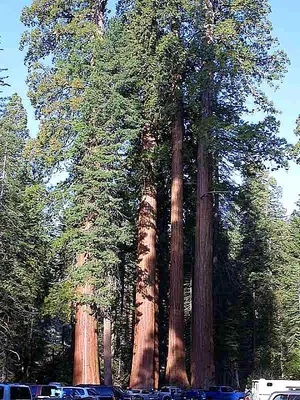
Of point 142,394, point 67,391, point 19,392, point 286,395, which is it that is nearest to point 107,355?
point 142,394

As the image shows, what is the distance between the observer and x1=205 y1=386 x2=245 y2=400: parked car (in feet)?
84.4

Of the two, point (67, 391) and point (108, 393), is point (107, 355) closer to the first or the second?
point (108, 393)

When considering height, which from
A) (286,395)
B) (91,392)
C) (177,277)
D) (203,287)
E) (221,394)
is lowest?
(221,394)

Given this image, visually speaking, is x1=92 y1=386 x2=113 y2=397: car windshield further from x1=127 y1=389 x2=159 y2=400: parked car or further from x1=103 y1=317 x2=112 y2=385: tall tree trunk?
x1=103 y1=317 x2=112 y2=385: tall tree trunk

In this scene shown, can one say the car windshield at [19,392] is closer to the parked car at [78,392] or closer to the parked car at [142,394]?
the parked car at [78,392]

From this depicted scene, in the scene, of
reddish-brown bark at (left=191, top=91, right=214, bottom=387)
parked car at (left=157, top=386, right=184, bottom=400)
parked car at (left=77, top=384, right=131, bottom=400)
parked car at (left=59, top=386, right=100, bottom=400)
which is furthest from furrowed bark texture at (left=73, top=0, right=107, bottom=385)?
reddish-brown bark at (left=191, top=91, right=214, bottom=387)

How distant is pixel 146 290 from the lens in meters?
27.6

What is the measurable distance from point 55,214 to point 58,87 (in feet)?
18.9

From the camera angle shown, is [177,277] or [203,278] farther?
[177,277]

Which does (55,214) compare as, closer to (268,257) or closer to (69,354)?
(69,354)

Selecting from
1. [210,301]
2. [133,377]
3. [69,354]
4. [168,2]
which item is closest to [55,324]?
[69,354]

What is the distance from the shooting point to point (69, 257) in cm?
2667

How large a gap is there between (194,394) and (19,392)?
9.17 metres

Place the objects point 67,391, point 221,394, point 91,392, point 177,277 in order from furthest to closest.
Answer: point 177,277
point 221,394
point 91,392
point 67,391
